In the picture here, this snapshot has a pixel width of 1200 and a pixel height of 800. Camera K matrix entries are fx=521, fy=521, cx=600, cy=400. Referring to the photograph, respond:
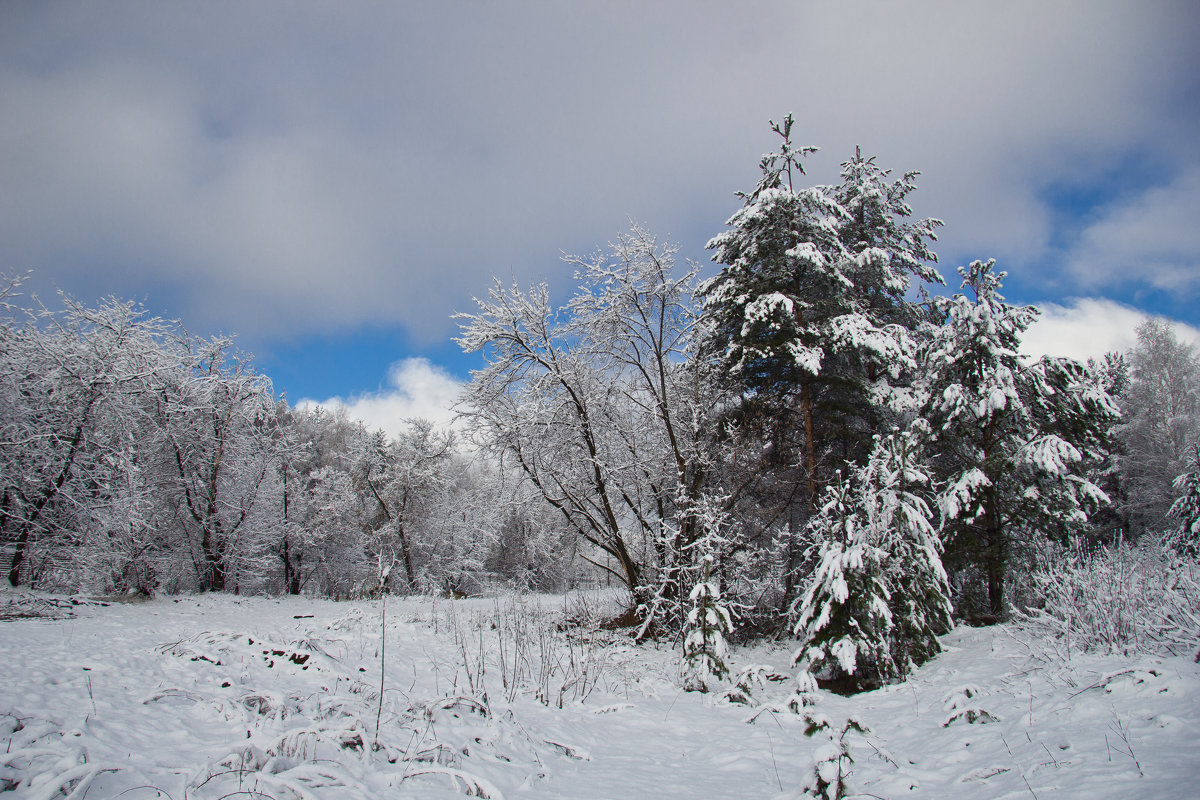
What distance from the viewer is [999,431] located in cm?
1040

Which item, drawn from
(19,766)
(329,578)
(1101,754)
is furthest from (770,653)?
(329,578)

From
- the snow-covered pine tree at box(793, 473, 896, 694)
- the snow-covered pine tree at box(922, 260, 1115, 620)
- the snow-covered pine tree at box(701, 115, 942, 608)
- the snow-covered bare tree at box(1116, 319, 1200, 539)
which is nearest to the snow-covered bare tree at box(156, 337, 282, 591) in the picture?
the snow-covered pine tree at box(701, 115, 942, 608)

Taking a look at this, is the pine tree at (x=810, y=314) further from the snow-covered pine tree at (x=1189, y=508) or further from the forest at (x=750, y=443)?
the snow-covered pine tree at (x=1189, y=508)

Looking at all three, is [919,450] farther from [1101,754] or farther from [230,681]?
[230,681]

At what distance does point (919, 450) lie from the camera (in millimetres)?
8891

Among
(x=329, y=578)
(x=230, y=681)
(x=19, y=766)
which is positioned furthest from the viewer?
(x=329, y=578)

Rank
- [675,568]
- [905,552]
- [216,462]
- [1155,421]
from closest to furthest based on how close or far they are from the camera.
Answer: [905,552]
[675,568]
[216,462]
[1155,421]

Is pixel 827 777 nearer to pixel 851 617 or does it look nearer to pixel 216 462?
pixel 851 617

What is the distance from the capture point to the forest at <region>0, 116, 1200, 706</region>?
7887mm

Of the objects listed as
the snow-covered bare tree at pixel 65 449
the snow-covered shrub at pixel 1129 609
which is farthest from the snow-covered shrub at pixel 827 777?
the snow-covered bare tree at pixel 65 449

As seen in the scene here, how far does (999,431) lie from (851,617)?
19.7 feet

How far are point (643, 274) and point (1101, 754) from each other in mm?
10943

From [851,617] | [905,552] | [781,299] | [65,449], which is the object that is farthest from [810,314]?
[65,449]

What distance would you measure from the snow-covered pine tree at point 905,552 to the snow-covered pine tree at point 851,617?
301mm
